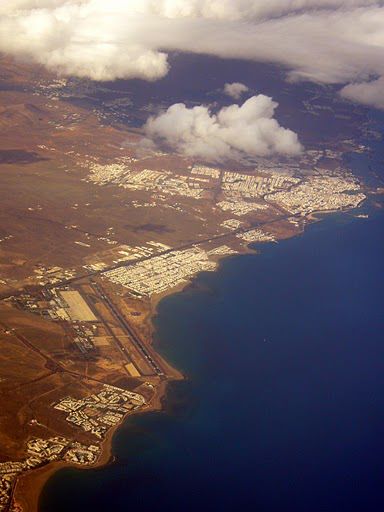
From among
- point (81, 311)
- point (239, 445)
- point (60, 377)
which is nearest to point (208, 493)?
point (239, 445)

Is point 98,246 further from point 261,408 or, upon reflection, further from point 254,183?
point 254,183

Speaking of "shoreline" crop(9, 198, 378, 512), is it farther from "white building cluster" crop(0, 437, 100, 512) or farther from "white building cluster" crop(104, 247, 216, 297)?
"white building cluster" crop(104, 247, 216, 297)

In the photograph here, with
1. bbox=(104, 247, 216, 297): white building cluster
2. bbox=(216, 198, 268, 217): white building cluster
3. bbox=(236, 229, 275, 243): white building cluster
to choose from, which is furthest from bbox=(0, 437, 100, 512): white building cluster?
bbox=(216, 198, 268, 217): white building cluster

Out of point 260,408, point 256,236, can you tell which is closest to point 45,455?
point 260,408

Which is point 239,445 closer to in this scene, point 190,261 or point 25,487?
point 25,487

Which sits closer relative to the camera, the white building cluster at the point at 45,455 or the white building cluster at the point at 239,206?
the white building cluster at the point at 45,455

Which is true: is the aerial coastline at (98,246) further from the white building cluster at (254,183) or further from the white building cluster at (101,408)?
the white building cluster at (254,183)

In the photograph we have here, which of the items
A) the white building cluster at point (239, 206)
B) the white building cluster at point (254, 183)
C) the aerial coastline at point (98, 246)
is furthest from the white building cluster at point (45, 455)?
the white building cluster at point (254, 183)
